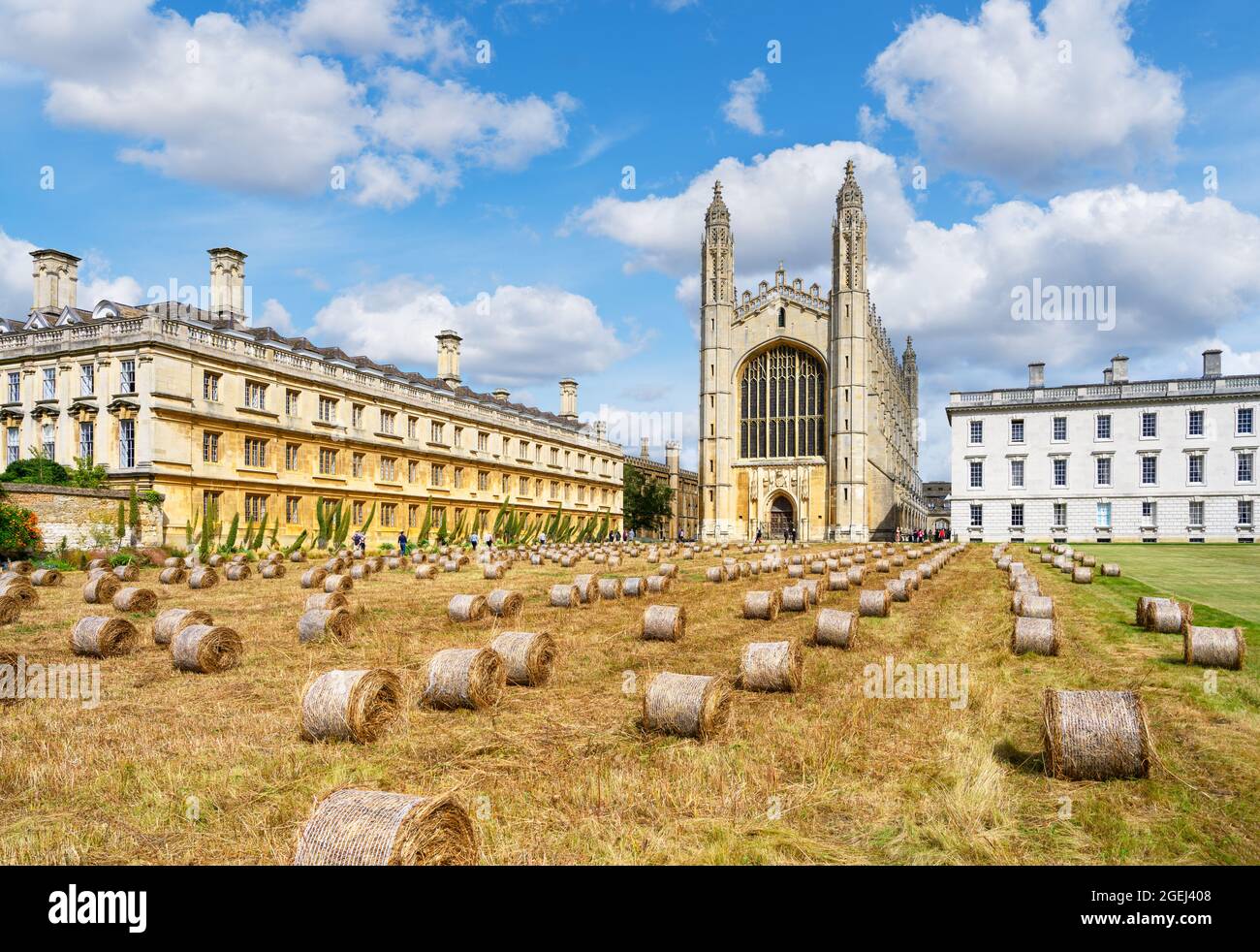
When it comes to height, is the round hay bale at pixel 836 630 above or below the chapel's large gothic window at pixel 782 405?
below

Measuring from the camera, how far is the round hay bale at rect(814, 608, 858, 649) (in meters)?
13.0

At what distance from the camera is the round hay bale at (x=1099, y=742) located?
22.0 feet

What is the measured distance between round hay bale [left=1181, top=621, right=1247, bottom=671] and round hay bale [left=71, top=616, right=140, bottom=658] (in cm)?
1510

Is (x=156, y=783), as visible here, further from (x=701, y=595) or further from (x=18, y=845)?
(x=701, y=595)

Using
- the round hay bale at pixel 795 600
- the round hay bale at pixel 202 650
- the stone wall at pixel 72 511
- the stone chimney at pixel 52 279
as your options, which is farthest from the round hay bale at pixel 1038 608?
the stone chimney at pixel 52 279

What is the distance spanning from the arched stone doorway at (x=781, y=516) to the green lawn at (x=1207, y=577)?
39084mm

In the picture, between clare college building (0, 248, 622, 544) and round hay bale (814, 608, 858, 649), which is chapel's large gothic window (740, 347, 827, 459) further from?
round hay bale (814, 608, 858, 649)

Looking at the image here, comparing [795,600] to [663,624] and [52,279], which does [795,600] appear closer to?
[663,624]

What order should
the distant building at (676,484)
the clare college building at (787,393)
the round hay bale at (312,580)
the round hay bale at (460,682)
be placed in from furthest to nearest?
the distant building at (676,484) < the clare college building at (787,393) < the round hay bale at (312,580) < the round hay bale at (460,682)

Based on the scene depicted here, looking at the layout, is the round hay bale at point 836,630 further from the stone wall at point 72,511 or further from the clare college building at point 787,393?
the clare college building at point 787,393

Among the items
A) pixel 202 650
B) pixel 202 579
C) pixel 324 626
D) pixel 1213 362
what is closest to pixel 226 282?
pixel 202 579

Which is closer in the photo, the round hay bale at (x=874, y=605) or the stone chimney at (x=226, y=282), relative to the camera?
the round hay bale at (x=874, y=605)

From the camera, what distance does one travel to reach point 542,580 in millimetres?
28250

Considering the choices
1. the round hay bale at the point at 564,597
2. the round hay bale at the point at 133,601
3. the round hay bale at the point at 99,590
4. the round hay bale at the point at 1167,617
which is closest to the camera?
the round hay bale at the point at 1167,617
